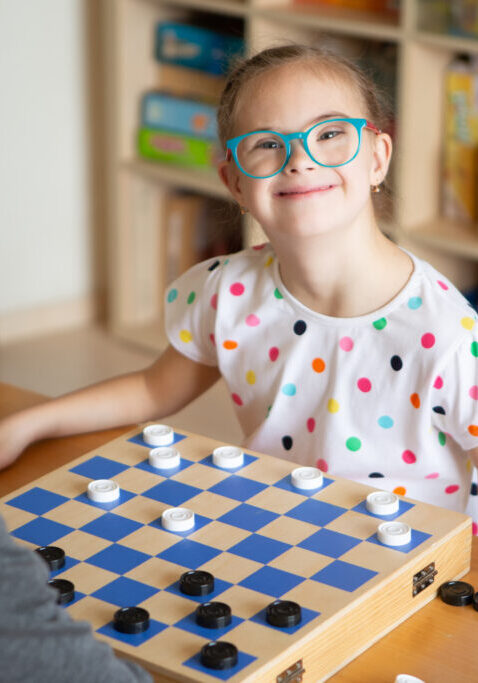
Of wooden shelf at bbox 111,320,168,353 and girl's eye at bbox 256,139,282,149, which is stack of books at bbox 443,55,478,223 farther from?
girl's eye at bbox 256,139,282,149

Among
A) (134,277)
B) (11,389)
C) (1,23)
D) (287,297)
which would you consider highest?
(1,23)

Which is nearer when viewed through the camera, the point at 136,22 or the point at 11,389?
the point at 11,389

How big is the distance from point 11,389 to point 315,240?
451mm

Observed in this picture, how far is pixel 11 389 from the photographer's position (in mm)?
1485

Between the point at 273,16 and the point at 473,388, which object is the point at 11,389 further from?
the point at 273,16

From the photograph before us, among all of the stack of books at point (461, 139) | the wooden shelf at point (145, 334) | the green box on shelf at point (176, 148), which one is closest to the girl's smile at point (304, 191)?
the stack of books at point (461, 139)

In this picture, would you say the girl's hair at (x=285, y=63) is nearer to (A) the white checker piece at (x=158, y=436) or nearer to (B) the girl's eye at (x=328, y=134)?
(B) the girl's eye at (x=328, y=134)

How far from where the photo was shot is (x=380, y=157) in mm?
1380

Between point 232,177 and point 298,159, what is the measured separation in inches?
6.4

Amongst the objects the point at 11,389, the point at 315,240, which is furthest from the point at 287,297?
the point at 11,389

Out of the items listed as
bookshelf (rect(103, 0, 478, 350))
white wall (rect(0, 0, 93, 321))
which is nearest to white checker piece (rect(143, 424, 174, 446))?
bookshelf (rect(103, 0, 478, 350))

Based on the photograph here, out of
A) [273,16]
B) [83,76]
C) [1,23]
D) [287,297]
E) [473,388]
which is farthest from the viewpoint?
[83,76]

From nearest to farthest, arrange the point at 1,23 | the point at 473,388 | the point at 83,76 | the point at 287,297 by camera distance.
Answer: the point at 473,388, the point at 287,297, the point at 1,23, the point at 83,76

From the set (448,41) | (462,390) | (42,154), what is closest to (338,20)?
(448,41)
